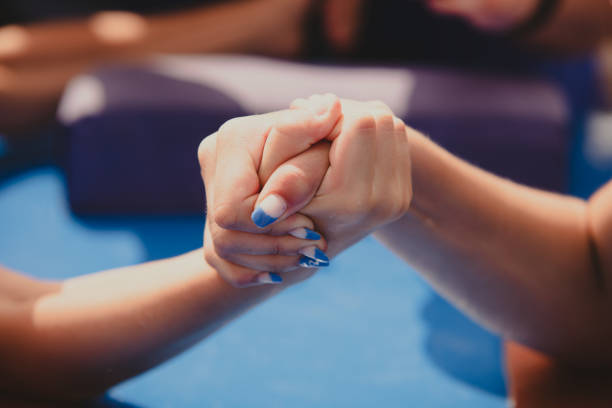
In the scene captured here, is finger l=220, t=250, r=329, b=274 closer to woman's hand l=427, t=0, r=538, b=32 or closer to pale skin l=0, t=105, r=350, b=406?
pale skin l=0, t=105, r=350, b=406

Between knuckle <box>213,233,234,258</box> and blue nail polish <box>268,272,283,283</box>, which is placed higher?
knuckle <box>213,233,234,258</box>

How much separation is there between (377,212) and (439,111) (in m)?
0.47

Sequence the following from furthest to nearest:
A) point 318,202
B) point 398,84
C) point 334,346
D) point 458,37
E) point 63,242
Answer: point 458,37, point 398,84, point 63,242, point 334,346, point 318,202

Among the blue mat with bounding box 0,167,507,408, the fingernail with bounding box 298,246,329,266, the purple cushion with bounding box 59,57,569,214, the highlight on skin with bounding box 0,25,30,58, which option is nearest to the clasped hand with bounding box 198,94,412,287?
the fingernail with bounding box 298,246,329,266

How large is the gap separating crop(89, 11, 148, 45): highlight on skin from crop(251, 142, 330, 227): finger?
79 centimetres

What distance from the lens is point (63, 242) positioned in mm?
Answer: 729

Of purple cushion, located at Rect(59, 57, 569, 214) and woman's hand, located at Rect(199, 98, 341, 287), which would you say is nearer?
woman's hand, located at Rect(199, 98, 341, 287)

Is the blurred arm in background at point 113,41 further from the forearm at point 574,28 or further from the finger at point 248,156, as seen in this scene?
the finger at point 248,156

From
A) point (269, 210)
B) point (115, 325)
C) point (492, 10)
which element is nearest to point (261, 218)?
point (269, 210)

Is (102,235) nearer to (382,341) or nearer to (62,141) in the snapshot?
(62,141)

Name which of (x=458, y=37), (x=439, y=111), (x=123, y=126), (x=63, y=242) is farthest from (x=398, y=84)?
Answer: (x=63, y=242)

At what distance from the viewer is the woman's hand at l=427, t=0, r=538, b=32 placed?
88cm

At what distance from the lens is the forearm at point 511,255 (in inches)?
17.1

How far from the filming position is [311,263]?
0.36 metres
